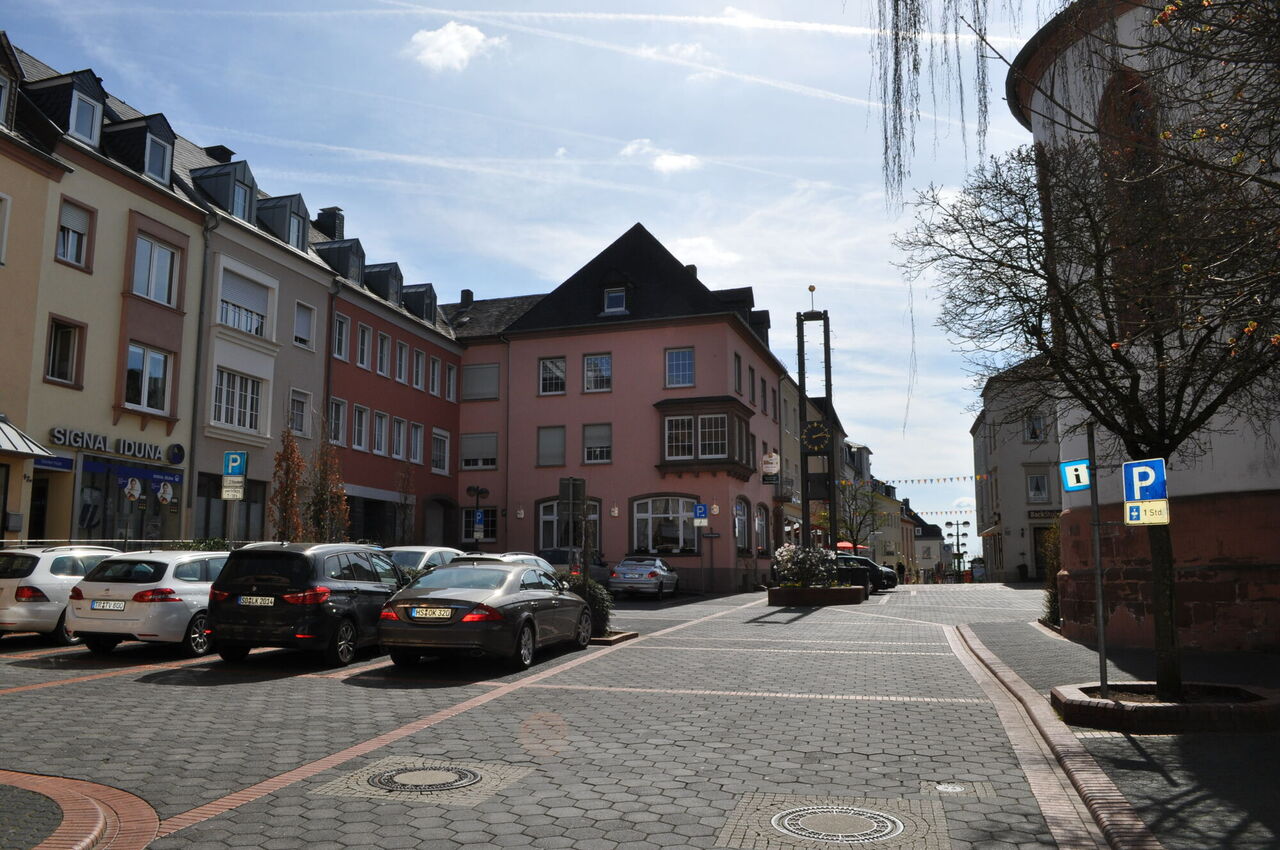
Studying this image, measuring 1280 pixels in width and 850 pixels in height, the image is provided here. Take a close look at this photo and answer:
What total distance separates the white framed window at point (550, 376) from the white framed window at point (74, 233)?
22780 mm

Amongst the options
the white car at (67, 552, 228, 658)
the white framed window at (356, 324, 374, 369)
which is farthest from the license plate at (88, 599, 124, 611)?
the white framed window at (356, 324, 374, 369)

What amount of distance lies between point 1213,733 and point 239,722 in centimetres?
841

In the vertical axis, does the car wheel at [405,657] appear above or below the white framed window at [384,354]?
below

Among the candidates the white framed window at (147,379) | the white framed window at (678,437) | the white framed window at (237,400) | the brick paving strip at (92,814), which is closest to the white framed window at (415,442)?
the white framed window at (678,437)

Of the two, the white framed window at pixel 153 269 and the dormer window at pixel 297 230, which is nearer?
the white framed window at pixel 153 269

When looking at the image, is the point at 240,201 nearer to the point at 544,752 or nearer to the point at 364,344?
the point at 364,344

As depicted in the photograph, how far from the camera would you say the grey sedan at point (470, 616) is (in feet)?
42.3

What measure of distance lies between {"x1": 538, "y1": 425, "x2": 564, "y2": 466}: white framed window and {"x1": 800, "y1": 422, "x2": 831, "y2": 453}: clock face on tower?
14.6 m

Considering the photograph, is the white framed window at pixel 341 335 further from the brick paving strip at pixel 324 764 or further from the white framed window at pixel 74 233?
the brick paving strip at pixel 324 764

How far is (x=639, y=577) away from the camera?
33281 millimetres

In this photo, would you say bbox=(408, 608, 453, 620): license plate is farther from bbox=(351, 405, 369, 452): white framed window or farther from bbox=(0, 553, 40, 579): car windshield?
bbox=(351, 405, 369, 452): white framed window

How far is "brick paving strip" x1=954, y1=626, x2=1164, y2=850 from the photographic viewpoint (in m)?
5.62

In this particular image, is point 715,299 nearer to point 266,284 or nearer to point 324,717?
point 266,284

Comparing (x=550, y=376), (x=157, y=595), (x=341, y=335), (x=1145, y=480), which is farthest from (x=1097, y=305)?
(x=550, y=376)
